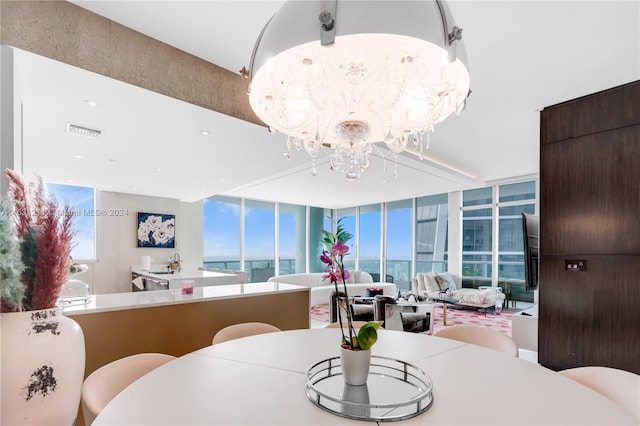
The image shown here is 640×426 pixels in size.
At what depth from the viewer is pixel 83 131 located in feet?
10.4

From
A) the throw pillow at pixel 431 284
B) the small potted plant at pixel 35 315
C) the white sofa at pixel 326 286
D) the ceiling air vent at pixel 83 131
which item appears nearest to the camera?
the small potted plant at pixel 35 315

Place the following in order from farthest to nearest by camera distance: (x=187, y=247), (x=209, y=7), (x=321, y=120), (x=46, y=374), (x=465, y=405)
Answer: (x=187, y=247), (x=209, y=7), (x=321, y=120), (x=46, y=374), (x=465, y=405)

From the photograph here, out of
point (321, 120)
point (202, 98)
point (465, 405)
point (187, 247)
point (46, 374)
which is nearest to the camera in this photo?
point (465, 405)

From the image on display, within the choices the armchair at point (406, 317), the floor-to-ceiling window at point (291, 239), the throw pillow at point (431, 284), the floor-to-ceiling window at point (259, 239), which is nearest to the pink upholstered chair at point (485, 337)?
the armchair at point (406, 317)

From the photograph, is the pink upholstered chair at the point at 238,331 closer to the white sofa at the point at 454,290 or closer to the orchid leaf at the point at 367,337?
the orchid leaf at the point at 367,337

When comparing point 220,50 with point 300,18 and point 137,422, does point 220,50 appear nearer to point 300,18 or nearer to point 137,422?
point 300,18

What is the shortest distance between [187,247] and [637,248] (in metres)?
7.53

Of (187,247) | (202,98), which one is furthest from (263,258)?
(202,98)

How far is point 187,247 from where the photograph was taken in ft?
25.8

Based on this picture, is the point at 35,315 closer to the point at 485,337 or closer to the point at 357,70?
the point at 357,70

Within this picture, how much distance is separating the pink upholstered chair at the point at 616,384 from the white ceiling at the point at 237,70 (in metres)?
1.94

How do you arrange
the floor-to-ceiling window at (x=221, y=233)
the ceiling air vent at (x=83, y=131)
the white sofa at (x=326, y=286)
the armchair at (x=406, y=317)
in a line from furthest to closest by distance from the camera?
the floor-to-ceiling window at (x=221, y=233), the white sofa at (x=326, y=286), the armchair at (x=406, y=317), the ceiling air vent at (x=83, y=131)

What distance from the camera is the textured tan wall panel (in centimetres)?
190

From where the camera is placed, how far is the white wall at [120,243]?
654 cm
